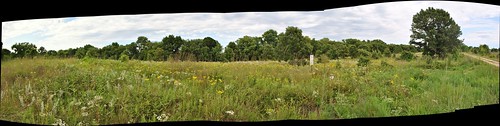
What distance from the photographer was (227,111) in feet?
11.1

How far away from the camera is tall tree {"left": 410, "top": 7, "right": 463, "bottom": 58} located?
3.61 m

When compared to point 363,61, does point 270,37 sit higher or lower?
higher

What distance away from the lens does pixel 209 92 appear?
343cm

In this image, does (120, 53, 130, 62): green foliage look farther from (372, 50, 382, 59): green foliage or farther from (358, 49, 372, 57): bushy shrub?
(372, 50, 382, 59): green foliage

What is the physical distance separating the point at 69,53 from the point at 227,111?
4.44 ft

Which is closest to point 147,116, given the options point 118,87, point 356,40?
point 118,87

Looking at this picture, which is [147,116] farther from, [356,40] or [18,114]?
[356,40]

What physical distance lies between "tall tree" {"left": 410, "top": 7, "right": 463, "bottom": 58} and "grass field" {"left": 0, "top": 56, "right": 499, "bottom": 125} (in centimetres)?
33

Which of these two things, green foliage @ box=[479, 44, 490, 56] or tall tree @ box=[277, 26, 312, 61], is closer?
tall tree @ box=[277, 26, 312, 61]

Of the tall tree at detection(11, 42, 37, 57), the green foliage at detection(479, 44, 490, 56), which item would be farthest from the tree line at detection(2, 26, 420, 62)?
the green foliage at detection(479, 44, 490, 56)

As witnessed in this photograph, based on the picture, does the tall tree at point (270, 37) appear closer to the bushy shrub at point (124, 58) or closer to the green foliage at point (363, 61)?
the green foliage at point (363, 61)

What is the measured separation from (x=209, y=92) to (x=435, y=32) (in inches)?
82.1

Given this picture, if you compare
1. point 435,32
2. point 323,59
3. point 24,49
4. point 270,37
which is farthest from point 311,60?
point 24,49

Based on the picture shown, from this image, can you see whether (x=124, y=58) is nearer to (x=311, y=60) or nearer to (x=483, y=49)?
(x=311, y=60)
